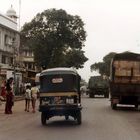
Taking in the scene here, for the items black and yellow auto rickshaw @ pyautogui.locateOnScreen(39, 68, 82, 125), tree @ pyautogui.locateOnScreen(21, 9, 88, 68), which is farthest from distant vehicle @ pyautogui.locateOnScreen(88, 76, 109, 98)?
black and yellow auto rickshaw @ pyautogui.locateOnScreen(39, 68, 82, 125)

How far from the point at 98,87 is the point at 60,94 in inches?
1609

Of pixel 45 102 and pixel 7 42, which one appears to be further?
pixel 7 42

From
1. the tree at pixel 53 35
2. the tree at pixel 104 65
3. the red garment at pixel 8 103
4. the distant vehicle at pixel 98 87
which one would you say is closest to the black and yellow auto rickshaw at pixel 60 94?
the red garment at pixel 8 103

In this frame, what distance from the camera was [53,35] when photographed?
284 feet

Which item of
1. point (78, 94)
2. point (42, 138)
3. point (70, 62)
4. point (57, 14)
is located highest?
point (57, 14)

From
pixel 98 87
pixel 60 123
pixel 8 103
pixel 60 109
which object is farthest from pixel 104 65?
pixel 60 109

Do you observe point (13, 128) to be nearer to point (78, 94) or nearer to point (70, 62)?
point (78, 94)

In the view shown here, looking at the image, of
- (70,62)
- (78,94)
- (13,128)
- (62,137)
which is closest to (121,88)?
(78,94)

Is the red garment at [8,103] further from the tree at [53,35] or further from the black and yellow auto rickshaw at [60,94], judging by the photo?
the tree at [53,35]

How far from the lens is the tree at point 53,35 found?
8588 centimetres

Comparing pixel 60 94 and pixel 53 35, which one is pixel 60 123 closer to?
pixel 60 94

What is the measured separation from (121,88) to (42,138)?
58.1ft

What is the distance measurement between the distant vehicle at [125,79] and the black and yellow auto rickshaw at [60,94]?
Answer: 11.4 meters

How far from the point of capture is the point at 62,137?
1769 cm
